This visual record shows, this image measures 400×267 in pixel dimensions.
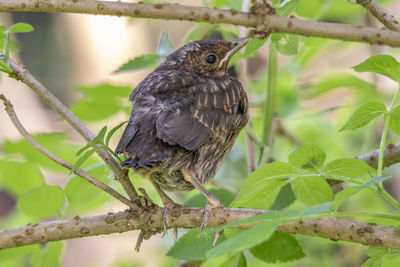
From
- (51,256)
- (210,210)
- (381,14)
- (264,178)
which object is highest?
(381,14)

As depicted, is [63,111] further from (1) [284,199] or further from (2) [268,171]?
(1) [284,199]

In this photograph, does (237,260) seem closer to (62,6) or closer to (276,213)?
(276,213)

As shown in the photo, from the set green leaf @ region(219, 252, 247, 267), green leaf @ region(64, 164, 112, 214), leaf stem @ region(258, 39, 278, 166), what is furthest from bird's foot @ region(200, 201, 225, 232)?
leaf stem @ region(258, 39, 278, 166)

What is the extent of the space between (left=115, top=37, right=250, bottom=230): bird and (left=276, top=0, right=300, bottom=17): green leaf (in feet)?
1.30

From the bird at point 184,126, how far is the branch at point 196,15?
329mm

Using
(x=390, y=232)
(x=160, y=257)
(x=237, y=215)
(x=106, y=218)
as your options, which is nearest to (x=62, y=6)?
(x=106, y=218)

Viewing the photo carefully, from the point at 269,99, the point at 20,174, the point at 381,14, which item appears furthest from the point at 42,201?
the point at 381,14

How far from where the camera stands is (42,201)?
64.2 inches

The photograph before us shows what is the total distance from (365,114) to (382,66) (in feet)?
0.39

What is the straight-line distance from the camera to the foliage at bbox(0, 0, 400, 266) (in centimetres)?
122

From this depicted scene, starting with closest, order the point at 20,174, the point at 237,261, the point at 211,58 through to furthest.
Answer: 1. the point at 237,261
2. the point at 20,174
3. the point at 211,58

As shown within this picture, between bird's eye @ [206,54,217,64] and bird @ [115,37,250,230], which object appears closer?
bird @ [115,37,250,230]

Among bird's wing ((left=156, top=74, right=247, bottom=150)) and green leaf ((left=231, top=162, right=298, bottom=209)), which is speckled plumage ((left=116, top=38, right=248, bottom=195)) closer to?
bird's wing ((left=156, top=74, right=247, bottom=150))

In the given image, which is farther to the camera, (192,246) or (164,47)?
Result: (164,47)
